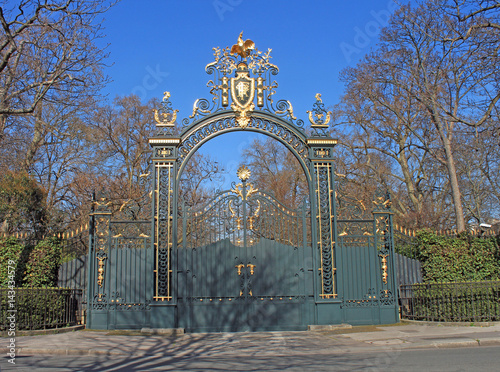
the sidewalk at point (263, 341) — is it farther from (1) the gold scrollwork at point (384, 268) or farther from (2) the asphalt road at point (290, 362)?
(1) the gold scrollwork at point (384, 268)

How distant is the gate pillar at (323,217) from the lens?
13344 mm

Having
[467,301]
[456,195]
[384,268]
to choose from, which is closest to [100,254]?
[384,268]

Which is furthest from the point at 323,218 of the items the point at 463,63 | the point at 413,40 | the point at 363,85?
the point at 363,85

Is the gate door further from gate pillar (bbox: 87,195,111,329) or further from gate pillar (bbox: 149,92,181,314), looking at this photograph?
gate pillar (bbox: 87,195,111,329)

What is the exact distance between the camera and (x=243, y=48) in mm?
14391

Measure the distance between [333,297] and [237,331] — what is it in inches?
110

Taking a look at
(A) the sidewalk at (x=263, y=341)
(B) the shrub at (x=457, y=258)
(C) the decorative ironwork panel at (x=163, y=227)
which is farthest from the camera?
(B) the shrub at (x=457, y=258)

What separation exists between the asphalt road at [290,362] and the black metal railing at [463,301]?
132 inches

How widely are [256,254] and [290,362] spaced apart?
4938 mm

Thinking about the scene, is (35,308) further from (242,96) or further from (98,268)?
(242,96)

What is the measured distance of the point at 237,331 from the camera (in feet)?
43.2

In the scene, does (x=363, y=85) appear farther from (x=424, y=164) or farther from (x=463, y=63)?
(x=424, y=164)

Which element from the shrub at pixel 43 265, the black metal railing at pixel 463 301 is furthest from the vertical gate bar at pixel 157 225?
the black metal railing at pixel 463 301

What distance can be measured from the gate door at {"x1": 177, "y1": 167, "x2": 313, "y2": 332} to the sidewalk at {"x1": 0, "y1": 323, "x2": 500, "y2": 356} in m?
0.55
